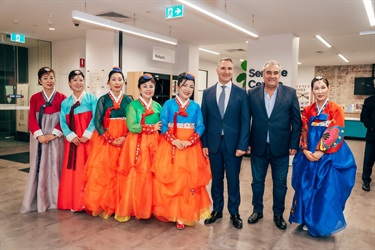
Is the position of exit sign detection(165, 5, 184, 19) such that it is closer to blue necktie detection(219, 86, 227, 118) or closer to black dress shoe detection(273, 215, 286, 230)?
blue necktie detection(219, 86, 227, 118)

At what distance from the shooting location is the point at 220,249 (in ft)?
9.05

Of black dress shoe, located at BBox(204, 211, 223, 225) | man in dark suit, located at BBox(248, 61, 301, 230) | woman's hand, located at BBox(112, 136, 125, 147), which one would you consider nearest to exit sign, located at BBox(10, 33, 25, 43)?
woman's hand, located at BBox(112, 136, 125, 147)

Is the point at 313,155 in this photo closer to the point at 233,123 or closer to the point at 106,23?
the point at 233,123

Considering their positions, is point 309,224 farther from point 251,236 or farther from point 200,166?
Result: point 200,166

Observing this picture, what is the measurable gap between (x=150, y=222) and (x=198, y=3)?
2966mm

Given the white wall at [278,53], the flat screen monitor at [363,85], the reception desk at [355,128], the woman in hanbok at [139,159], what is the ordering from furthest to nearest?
the flat screen monitor at [363,85] < the reception desk at [355,128] < the white wall at [278,53] < the woman in hanbok at [139,159]

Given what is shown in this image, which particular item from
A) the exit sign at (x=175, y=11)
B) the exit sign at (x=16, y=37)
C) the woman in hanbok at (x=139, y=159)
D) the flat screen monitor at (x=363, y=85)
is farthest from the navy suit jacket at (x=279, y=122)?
the flat screen monitor at (x=363, y=85)

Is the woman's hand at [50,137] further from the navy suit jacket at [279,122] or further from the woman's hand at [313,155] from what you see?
the woman's hand at [313,155]

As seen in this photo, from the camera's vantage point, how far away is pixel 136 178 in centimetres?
324

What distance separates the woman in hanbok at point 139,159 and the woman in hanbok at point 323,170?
1.54 m

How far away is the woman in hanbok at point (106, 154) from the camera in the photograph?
11.0 ft

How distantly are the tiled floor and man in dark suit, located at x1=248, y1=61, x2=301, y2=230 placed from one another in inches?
12.8

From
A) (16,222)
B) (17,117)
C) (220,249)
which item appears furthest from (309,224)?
(17,117)

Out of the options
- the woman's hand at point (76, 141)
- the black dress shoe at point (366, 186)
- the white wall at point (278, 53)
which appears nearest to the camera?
the woman's hand at point (76, 141)
